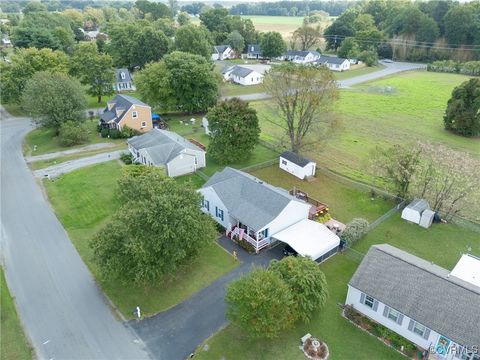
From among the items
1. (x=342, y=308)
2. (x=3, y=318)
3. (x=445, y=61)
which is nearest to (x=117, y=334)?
(x=3, y=318)

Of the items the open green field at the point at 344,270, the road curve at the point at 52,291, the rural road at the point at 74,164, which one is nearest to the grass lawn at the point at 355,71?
the open green field at the point at 344,270

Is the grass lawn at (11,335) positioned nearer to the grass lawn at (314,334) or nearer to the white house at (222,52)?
the grass lawn at (314,334)

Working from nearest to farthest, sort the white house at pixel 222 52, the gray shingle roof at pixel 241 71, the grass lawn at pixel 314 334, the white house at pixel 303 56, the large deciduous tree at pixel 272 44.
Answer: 1. the grass lawn at pixel 314 334
2. the gray shingle roof at pixel 241 71
3. the white house at pixel 303 56
4. the large deciduous tree at pixel 272 44
5. the white house at pixel 222 52

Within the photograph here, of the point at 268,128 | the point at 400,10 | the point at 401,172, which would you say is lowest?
the point at 268,128

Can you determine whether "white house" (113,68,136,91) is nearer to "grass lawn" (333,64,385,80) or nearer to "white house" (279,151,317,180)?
"grass lawn" (333,64,385,80)

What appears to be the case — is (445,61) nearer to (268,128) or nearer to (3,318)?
(268,128)
